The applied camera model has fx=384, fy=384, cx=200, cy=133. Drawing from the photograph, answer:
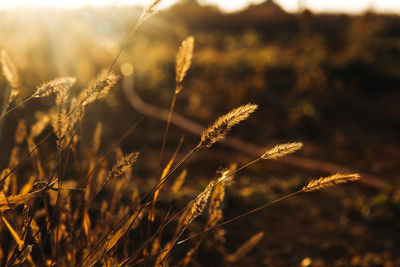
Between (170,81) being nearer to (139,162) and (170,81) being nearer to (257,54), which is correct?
(257,54)

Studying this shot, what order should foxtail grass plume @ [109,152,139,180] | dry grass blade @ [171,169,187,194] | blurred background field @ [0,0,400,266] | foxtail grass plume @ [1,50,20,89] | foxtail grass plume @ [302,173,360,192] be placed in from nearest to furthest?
foxtail grass plume @ [302,173,360,192] → foxtail grass plume @ [109,152,139,180] → foxtail grass plume @ [1,50,20,89] → dry grass blade @ [171,169,187,194] → blurred background field @ [0,0,400,266]

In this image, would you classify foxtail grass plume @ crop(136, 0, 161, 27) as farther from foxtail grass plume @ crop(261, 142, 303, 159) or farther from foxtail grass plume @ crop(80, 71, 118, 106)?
foxtail grass plume @ crop(261, 142, 303, 159)

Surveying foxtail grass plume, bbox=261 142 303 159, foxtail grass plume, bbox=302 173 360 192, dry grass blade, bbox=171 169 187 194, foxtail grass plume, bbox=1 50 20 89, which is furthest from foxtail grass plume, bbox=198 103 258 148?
foxtail grass plume, bbox=1 50 20 89

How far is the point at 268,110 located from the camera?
18.8 feet

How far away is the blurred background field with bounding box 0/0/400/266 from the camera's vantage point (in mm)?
2332

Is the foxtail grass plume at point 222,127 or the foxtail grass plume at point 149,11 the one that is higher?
the foxtail grass plume at point 149,11

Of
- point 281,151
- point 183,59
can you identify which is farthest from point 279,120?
point 281,151

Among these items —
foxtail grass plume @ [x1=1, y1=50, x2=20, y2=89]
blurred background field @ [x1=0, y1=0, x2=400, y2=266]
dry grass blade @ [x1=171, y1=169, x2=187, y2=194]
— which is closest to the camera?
foxtail grass plume @ [x1=1, y1=50, x2=20, y2=89]

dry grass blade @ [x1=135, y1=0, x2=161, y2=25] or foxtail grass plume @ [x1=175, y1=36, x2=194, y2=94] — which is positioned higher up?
dry grass blade @ [x1=135, y1=0, x2=161, y2=25]

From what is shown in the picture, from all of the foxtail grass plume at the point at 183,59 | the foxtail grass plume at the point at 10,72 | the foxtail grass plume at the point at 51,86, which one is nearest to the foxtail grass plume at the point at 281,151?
the foxtail grass plume at the point at 183,59

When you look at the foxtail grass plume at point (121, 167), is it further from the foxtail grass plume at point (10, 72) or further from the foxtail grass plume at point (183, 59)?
the foxtail grass plume at point (10, 72)

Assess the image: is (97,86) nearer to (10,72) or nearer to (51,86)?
(51,86)

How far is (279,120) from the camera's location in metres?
5.40

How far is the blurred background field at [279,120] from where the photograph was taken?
2.33m
